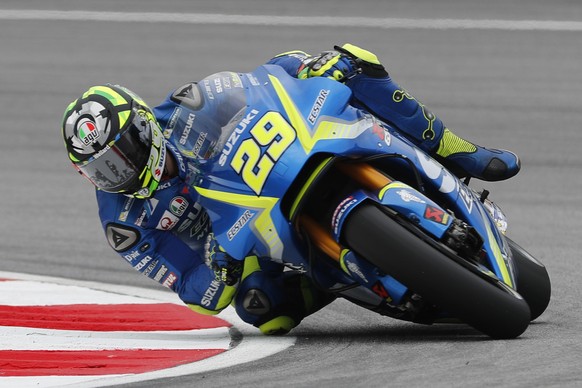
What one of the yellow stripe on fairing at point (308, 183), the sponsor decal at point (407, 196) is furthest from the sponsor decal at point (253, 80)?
the sponsor decal at point (407, 196)

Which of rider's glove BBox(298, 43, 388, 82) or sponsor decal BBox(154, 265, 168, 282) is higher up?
rider's glove BBox(298, 43, 388, 82)

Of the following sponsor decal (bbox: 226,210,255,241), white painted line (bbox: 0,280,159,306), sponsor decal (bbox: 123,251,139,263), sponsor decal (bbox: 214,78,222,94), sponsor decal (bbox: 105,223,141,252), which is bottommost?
white painted line (bbox: 0,280,159,306)

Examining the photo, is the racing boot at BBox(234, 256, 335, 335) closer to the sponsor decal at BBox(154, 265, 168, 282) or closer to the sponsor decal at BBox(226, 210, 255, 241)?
the sponsor decal at BBox(154, 265, 168, 282)

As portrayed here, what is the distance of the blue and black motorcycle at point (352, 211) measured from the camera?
15.1 feet

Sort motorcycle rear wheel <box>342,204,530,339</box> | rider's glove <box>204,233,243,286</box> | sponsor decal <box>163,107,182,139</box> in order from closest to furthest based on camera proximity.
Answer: motorcycle rear wheel <box>342,204,530,339</box> → sponsor decal <box>163,107,182,139</box> → rider's glove <box>204,233,243,286</box>

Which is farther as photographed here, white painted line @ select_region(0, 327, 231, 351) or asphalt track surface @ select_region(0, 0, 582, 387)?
asphalt track surface @ select_region(0, 0, 582, 387)

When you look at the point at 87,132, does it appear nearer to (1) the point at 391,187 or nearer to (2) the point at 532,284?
(1) the point at 391,187

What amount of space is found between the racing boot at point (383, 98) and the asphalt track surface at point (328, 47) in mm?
834

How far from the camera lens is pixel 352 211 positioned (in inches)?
185

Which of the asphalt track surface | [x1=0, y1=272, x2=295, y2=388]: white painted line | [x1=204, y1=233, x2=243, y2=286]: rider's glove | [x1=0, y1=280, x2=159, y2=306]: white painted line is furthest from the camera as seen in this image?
the asphalt track surface

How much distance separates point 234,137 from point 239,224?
0.35 meters

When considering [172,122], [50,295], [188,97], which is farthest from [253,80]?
[50,295]

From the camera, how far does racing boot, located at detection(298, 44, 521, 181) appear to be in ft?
17.4

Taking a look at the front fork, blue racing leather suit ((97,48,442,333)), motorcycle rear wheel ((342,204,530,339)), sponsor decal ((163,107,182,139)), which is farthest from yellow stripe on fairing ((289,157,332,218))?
sponsor decal ((163,107,182,139))
